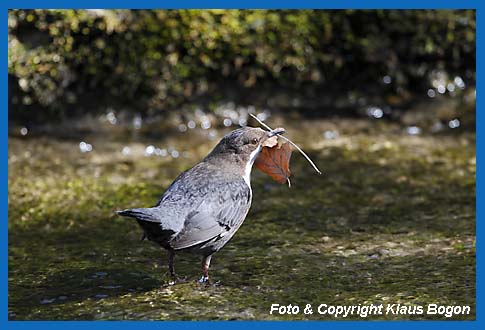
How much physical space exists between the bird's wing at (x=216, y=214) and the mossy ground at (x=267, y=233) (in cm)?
33

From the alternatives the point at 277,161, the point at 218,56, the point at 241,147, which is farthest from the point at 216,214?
the point at 218,56

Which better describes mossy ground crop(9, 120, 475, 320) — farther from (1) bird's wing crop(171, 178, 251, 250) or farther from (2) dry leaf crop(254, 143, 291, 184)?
(2) dry leaf crop(254, 143, 291, 184)

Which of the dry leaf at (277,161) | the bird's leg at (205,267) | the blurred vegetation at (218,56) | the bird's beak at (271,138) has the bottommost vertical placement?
the bird's leg at (205,267)

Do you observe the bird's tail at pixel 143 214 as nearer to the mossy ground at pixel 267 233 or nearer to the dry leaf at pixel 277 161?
the mossy ground at pixel 267 233

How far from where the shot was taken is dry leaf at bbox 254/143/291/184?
545 centimetres

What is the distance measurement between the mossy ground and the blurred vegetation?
24.8 inches

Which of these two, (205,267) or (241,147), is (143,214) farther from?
(241,147)

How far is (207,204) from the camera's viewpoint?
483 centimetres

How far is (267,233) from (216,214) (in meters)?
0.94

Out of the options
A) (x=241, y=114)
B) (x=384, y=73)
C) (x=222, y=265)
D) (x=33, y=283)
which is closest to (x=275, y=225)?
(x=222, y=265)

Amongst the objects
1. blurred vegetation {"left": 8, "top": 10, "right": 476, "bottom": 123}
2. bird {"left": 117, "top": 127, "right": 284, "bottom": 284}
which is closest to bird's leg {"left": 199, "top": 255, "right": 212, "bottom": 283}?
bird {"left": 117, "top": 127, "right": 284, "bottom": 284}

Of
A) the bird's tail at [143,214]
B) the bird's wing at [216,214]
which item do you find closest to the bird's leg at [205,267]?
the bird's wing at [216,214]

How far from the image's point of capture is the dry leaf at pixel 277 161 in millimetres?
5449

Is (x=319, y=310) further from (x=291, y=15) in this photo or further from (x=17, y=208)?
(x=291, y=15)
